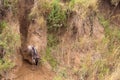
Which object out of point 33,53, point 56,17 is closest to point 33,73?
point 33,53

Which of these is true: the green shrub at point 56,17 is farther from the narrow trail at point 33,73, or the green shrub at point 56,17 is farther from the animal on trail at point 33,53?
the narrow trail at point 33,73

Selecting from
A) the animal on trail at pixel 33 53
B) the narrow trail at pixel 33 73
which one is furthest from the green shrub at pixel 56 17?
the narrow trail at pixel 33 73

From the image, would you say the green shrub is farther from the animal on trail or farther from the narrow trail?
the narrow trail

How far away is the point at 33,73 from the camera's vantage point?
17.2ft

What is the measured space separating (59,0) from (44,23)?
0.68 meters

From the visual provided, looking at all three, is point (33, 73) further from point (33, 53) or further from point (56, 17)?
point (56, 17)

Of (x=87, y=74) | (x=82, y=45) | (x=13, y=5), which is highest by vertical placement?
(x=13, y=5)

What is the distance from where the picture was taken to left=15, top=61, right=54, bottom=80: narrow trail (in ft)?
16.9

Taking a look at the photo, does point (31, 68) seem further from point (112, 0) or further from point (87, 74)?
point (112, 0)

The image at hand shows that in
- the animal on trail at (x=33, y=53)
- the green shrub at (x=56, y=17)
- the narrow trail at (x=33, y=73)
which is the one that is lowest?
the narrow trail at (x=33, y=73)

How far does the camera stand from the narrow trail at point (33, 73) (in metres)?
5.14

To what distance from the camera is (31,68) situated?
5324 millimetres

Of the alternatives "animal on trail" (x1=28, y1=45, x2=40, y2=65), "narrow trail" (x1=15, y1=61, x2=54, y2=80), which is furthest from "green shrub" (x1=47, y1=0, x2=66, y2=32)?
"narrow trail" (x1=15, y1=61, x2=54, y2=80)

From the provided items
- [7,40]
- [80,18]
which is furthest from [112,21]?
[7,40]
